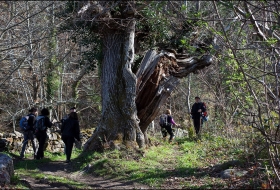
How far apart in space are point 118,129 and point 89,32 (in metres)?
3.74

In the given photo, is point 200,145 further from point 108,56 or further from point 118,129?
point 108,56

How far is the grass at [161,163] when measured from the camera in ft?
31.4

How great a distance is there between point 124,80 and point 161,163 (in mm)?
2901

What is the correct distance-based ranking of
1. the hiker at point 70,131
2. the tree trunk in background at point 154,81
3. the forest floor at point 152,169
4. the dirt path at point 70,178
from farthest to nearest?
the tree trunk in background at point 154,81 → the hiker at point 70,131 → the dirt path at point 70,178 → the forest floor at point 152,169

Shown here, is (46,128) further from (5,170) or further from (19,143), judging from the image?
(5,170)

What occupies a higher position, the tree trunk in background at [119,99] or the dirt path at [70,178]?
the tree trunk in background at [119,99]

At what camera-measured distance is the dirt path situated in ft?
30.3

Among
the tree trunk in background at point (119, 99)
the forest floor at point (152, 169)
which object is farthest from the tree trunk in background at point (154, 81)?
the forest floor at point (152, 169)

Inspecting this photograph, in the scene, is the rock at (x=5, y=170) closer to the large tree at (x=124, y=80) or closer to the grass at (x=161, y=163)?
the grass at (x=161, y=163)

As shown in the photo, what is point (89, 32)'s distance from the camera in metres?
14.1

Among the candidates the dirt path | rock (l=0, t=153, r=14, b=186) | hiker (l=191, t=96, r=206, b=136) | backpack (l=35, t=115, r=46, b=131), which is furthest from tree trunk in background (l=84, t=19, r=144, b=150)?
hiker (l=191, t=96, r=206, b=136)

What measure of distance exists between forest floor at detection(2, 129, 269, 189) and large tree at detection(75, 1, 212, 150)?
0.75m

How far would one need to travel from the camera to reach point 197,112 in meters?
16.3

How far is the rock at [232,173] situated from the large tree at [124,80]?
4034mm
